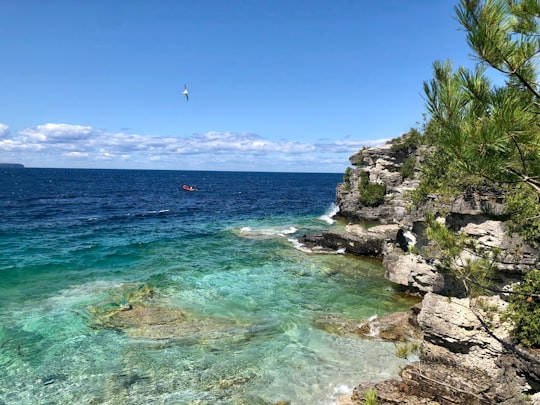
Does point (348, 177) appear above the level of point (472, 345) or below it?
above

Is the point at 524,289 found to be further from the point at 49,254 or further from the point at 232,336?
the point at 49,254

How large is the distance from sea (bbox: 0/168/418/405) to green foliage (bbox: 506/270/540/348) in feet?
18.4

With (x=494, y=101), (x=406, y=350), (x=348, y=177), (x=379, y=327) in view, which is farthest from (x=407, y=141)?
(x=494, y=101)

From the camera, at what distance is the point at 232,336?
19.4 m

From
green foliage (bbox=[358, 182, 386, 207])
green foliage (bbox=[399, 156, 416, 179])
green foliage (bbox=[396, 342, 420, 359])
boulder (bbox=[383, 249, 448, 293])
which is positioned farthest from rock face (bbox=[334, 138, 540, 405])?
green foliage (bbox=[358, 182, 386, 207])

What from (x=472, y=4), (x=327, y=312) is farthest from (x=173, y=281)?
(x=472, y=4)

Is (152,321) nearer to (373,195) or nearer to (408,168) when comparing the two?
(373,195)

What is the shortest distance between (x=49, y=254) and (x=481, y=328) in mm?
36294

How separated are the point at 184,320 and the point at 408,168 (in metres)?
39.9

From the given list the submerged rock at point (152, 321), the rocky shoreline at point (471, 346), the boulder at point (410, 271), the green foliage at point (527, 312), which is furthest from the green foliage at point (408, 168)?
the green foliage at point (527, 312)

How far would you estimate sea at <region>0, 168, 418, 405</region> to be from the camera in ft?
49.5

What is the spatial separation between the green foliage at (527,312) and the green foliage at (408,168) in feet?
128

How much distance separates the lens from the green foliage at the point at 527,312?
11383 millimetres

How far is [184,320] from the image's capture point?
2127 centimetres
